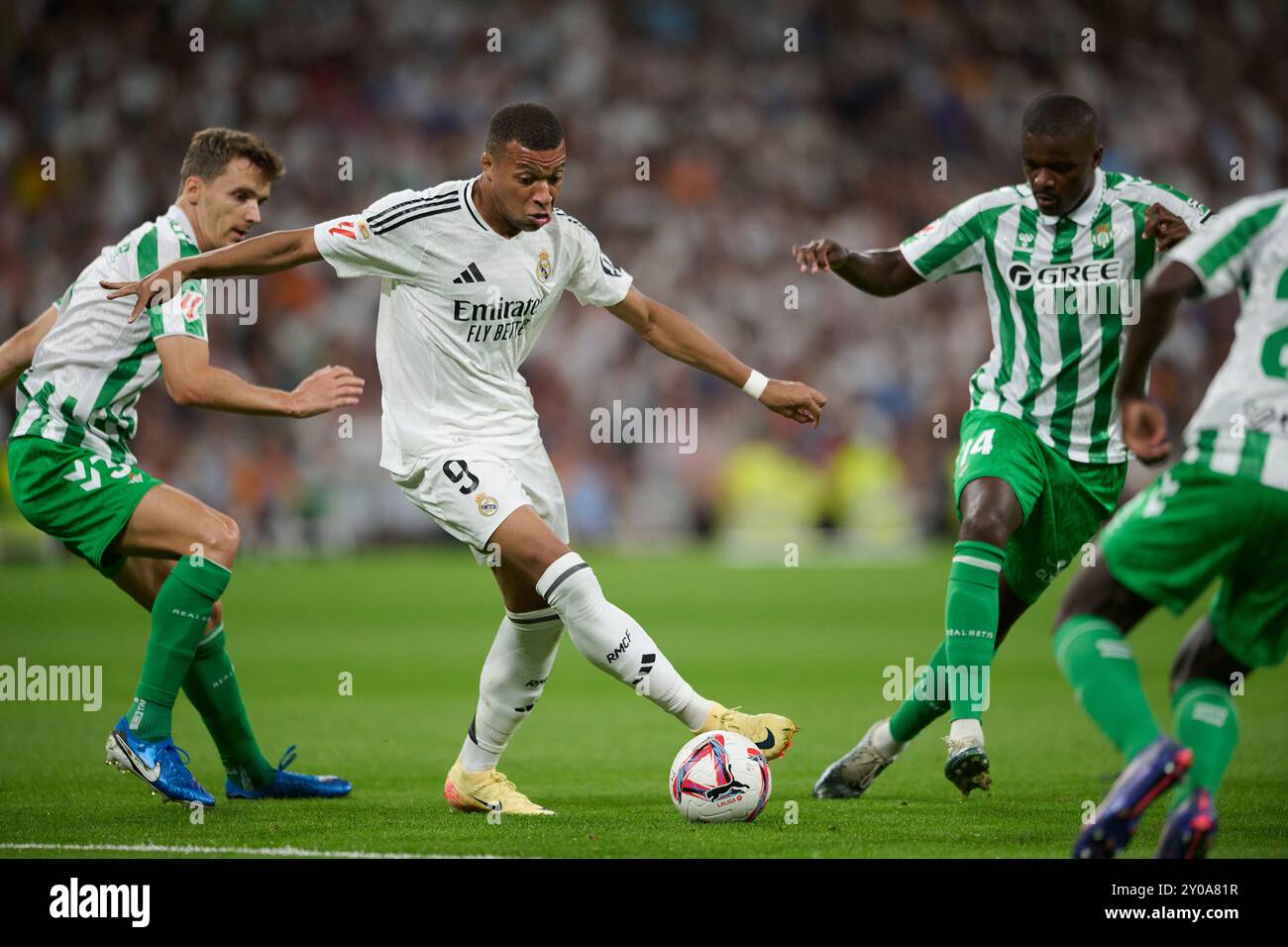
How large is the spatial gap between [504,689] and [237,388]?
1613 mm

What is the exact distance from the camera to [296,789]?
245 inches

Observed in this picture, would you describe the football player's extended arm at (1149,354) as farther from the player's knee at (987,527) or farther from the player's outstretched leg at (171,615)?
the player's outstretched leg at (171,615)

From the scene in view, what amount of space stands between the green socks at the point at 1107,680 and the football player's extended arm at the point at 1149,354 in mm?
514

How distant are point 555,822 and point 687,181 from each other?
20.9 metres

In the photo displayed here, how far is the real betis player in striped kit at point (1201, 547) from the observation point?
12.9 feet

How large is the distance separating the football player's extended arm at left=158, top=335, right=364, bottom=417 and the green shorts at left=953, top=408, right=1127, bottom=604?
2398 millimetres

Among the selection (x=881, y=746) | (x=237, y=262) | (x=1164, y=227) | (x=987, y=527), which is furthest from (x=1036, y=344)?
(x=237, y=262)

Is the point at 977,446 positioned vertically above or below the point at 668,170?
below

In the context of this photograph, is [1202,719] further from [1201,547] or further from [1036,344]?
[1036,344]

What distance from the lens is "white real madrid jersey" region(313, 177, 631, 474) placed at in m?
5.68

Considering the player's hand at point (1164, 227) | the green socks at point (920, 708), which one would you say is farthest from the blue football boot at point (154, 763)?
the player's hand at point (1164, 227)

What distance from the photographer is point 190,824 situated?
5.49 metres
